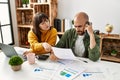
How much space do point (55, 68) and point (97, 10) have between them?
199cm

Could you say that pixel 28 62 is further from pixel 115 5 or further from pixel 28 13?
pixel 28 13

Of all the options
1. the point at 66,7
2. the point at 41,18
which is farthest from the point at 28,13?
the point at 41,18

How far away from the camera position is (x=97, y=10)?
2.87 metres

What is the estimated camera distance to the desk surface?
112 centimetres

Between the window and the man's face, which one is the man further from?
the window

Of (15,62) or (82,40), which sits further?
(82,40)

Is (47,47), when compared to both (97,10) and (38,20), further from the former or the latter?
(97,10)

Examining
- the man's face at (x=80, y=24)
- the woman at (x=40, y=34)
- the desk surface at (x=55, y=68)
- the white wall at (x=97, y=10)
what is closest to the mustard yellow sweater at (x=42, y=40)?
the woman at (x=40, y=34)

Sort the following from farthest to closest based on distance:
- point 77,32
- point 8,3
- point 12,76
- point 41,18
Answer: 1. point 8,3
2. point 41,18
3. point 77,32
4. point 12,76

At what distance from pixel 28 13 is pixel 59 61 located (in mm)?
2496

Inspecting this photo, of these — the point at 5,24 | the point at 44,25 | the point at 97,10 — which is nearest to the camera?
the point at 44,25

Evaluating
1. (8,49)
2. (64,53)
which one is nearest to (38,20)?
(8,49)

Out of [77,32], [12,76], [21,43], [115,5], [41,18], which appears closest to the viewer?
[12,76]

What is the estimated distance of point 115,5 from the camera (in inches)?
106
